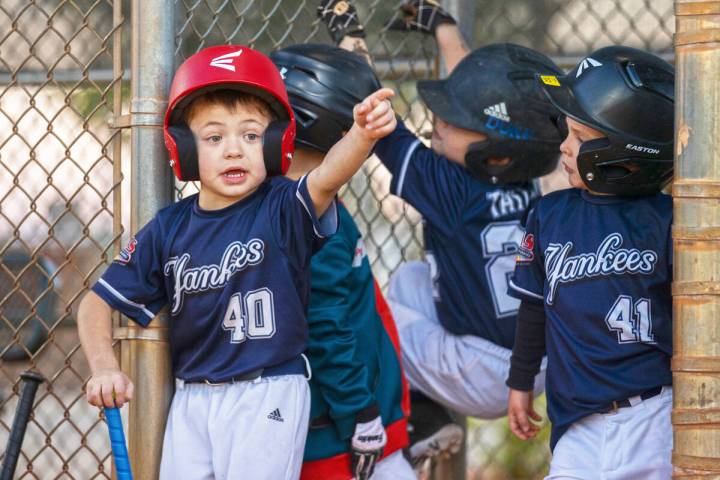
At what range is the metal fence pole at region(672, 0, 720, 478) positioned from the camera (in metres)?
2.25

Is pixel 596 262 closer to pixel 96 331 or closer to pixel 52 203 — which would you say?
pixel 96 331

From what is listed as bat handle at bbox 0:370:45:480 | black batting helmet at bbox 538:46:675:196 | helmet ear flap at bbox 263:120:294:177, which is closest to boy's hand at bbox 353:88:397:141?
helmet ear flap at bbox 263:120:294:177

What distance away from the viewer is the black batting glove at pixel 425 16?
4.20 metres

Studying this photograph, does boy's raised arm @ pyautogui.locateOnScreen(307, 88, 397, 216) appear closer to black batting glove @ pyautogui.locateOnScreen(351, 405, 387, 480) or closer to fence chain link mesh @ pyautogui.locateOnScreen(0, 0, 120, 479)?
black batting glove @ pyautogui.locateOnScreen(351, 405, 387, 480)

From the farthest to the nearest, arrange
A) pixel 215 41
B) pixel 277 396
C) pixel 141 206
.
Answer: pixel 215 41
pixel 141 206
pixel 277 396

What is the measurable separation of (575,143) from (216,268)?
1045 millimetres

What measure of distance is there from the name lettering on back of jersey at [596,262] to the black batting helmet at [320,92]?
2.72 ft

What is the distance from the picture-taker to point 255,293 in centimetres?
286

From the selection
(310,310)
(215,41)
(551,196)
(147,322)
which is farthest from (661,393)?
(215,41)

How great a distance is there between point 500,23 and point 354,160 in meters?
4.52

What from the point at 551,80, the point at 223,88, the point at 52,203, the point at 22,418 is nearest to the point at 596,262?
the point at 551,80

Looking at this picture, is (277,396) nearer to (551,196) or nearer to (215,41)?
(551,196)

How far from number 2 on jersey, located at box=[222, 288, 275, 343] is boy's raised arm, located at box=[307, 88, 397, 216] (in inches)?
10.7

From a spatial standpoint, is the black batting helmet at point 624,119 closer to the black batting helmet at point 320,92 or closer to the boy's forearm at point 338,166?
the boy's forearm at point 338,166
